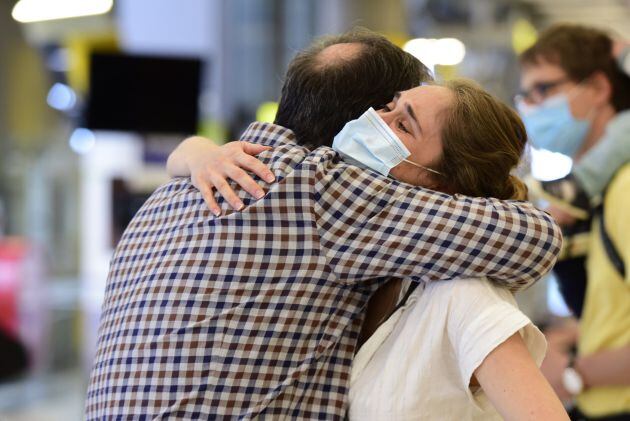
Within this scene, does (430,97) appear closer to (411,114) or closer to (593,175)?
(411,114)

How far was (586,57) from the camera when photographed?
2600 mm

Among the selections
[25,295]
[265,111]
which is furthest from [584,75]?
[265,111]

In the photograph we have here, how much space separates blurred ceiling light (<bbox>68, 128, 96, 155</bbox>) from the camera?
810 centimetres

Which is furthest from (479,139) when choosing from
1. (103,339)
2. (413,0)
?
(413,0)

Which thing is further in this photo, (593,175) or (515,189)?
(593,175)

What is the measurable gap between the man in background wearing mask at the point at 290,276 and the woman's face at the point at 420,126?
108 millimetres

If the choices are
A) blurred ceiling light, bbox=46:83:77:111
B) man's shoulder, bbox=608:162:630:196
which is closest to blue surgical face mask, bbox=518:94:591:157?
man's shoulder, bbox=608:162:630:196

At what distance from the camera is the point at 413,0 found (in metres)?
11.1

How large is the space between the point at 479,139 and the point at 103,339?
0.73m

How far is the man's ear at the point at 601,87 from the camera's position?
2.59m

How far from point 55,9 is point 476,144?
6.44 metres

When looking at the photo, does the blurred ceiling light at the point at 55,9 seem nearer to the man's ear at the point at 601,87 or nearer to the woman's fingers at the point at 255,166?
the man's ear at the point at 601,87

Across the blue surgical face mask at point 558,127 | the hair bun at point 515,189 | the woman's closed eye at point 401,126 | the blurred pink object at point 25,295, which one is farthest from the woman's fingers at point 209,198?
the blurred pink object at point 25,295

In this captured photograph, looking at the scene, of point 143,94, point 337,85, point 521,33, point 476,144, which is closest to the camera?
point 476,144
